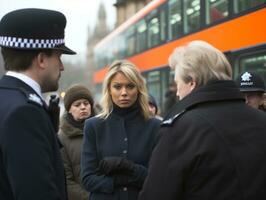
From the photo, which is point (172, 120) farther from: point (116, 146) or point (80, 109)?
point (80, 109)

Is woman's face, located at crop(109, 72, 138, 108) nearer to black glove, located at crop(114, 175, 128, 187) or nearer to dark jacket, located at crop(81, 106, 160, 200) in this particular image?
dark jacket, located at crop(81, 106, 160, 200)

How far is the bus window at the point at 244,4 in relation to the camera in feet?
25.5

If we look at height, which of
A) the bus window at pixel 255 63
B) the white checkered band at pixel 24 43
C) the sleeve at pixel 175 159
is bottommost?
the sleeve at pixel 175 159

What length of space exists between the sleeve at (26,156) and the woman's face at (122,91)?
1.65 m

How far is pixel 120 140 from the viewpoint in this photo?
3.56m

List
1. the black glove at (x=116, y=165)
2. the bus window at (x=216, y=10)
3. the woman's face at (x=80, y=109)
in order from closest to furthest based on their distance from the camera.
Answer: the black glove at (x=116, y=165)
the woman's face at (x=80, y=109)
the bus window at (x=216, y=10)

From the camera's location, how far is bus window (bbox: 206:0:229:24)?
29.1ft

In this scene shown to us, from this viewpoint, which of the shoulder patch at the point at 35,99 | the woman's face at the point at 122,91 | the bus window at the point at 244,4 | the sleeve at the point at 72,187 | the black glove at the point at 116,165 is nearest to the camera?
the shoulder patch at the point at 35,99

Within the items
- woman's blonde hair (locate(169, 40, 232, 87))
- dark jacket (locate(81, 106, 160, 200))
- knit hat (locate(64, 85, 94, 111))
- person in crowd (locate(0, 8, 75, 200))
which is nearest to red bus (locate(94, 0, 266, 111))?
knit hat (locate(64, 85, 94, 111))

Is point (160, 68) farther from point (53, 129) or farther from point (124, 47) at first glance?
point (53, 129)

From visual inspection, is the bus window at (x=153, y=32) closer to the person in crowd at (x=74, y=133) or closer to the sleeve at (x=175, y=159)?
the person in crowd at (x=74, y=133)

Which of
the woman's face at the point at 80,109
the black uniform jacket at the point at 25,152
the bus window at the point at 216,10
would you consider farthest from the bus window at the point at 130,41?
the black uniform jacket at the point at 25,152

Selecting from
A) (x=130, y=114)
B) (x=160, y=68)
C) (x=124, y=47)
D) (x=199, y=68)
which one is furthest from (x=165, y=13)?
(x=199, y=68)

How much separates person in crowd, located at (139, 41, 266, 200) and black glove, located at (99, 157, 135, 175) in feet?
3.31
